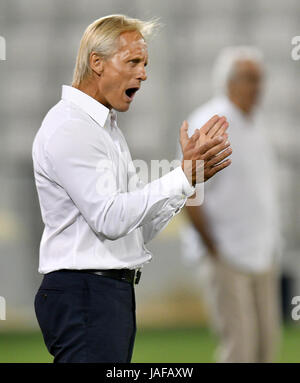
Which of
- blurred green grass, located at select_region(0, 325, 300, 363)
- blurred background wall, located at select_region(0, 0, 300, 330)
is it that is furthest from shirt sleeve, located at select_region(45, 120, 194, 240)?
blurred background wall, located at select_region(0, 0, 300, 330)

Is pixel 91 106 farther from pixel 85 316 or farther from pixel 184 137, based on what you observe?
pixel 85 316

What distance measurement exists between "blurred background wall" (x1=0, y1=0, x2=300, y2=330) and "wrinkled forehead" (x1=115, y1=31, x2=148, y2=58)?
18.1 ft

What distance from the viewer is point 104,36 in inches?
87.3

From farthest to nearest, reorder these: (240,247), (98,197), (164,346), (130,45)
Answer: (164,346) → (240,247) → (130,45) → (98,197)

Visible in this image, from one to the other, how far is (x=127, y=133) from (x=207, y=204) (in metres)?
5.45

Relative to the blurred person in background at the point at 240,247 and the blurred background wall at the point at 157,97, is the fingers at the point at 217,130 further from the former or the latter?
the blurred background wall at the point at 157,97

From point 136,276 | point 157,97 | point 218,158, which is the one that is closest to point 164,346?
point 157,97

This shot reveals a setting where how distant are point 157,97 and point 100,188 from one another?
7.54 m

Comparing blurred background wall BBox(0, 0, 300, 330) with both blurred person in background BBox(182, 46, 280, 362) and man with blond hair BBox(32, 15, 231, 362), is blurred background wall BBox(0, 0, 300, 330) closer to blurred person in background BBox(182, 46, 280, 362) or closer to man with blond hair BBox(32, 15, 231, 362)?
blurred person in background BBox(182, 46, 280, 362)

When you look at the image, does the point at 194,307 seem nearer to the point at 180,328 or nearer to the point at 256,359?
the point at 180,328

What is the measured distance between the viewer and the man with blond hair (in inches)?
82.0

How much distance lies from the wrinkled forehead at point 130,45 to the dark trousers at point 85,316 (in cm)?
57

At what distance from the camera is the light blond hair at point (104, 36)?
7.25 feet

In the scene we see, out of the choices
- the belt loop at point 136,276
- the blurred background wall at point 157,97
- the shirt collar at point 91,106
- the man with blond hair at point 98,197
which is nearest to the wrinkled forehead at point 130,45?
the man with blond hair at point 98,197
